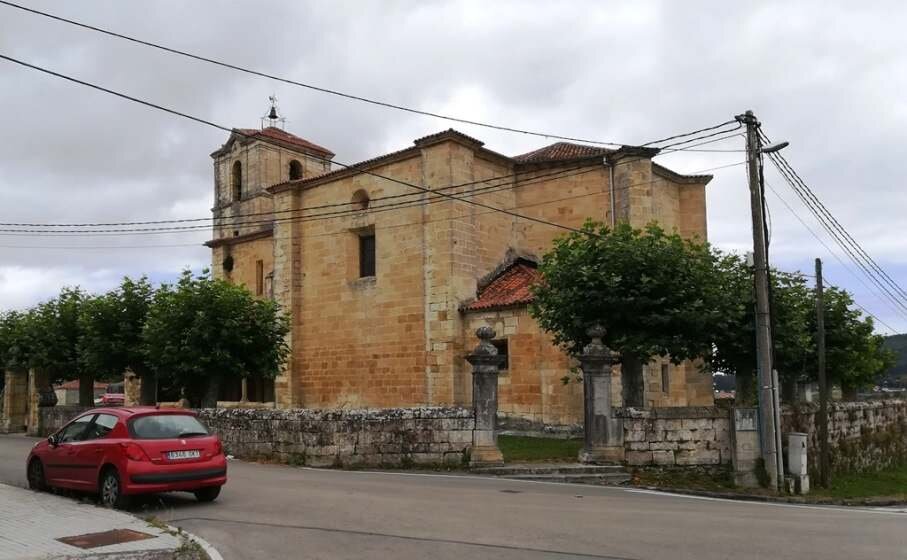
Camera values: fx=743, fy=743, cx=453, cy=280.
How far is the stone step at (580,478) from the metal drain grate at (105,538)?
282 inches

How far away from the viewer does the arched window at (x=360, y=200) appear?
84.8 feet

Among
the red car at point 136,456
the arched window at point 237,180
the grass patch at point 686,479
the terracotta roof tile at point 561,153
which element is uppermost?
the arched window at point 237,180

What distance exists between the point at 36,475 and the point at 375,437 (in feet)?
19.2

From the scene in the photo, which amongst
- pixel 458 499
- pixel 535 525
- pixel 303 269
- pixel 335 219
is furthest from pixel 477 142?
pixel 535 525

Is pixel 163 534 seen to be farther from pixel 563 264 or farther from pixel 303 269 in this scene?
pixel 303 269

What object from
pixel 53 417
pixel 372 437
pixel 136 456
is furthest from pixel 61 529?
pixel 53 417

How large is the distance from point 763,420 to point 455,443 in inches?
229

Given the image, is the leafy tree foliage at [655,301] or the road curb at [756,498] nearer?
the road curb at [756,498]

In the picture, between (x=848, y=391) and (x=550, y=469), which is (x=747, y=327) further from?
(x=848, y=391)

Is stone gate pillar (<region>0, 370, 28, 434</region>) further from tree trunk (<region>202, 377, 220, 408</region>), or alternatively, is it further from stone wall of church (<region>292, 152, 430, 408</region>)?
tree trunk (<region>202, 377, 220, 408</region>)

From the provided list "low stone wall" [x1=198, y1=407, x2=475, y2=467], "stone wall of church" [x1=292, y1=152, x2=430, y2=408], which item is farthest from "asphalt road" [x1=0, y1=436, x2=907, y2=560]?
"stone wall of church" [x1=292, y1=152, x2=430, y2=408]

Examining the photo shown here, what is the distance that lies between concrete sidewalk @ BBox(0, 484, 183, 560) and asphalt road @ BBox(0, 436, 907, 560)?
52cm

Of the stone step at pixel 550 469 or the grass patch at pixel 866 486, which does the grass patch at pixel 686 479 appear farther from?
the grass patch at pixel 866 486

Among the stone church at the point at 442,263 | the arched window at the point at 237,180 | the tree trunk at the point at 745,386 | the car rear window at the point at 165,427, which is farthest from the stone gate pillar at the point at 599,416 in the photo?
the arched window at the point at 237,180
